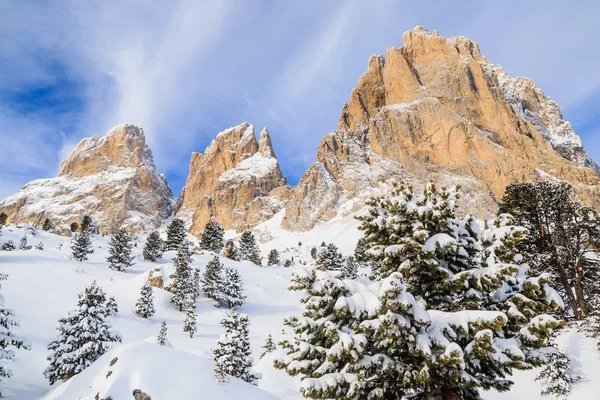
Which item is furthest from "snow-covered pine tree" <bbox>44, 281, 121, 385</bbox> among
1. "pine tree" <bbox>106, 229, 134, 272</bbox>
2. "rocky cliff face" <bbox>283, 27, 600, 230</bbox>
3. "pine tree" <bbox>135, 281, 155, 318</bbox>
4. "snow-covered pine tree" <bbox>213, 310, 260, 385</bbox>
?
"rocky cliff face" <bbox>283, 27, 600, 230</bbox>

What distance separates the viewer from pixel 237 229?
18688 centimetres

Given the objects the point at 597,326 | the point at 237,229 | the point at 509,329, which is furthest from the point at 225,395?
the point at 237,229

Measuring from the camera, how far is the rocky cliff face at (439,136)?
145 metres

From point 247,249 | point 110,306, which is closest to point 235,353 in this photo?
point 110,306

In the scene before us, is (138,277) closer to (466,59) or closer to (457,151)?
(457,151)

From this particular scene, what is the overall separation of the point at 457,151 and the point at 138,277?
484ft

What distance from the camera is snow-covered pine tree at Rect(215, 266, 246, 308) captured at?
132ft

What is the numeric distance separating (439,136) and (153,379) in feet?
552

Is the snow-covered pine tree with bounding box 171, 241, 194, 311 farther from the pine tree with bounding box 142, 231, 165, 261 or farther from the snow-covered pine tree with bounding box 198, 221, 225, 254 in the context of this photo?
the snow-covered pine tree with bounding box 198, 221, 225, 254

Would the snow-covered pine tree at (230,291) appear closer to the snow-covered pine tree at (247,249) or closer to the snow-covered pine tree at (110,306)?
the snow-covered pine tree at (110,306)

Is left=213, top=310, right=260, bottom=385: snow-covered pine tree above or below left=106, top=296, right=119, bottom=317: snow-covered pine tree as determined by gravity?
below

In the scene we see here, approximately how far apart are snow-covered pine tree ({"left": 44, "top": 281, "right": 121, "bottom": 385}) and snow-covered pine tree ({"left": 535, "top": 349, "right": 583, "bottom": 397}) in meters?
20.2

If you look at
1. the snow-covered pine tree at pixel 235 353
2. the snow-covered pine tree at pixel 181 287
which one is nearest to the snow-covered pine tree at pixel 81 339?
the snow-covered pine tree at pixel 235 353

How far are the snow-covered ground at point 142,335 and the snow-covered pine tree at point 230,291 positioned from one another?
109 centimetres
